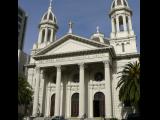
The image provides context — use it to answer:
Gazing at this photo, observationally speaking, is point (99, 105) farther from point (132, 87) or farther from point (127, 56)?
point (132, 87)

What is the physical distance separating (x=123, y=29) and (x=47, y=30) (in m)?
17.1

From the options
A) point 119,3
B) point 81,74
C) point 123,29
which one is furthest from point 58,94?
point 119,3

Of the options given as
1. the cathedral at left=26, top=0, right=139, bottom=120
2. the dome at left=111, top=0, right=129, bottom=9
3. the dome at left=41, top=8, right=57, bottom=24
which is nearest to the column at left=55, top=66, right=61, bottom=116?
the cathedral at left=26, top=0, right=139, bottom=120

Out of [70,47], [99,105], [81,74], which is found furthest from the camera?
[70,47]

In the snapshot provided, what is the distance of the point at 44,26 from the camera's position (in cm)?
5281

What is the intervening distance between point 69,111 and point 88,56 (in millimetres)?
9952

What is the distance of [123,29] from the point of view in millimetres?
45750

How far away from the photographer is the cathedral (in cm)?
3791

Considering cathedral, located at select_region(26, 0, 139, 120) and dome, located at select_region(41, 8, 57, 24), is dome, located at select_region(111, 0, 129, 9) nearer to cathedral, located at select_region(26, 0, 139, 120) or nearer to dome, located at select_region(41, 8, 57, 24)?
cathedral, located at select_region(26, 0, 139, 120)
